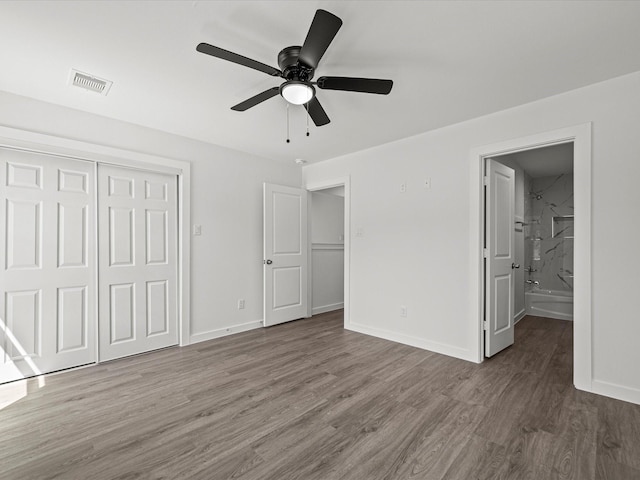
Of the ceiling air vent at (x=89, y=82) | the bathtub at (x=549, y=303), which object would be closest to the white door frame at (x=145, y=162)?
the ceiling air vent at (x=89, y=82)

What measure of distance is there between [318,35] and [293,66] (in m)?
0.42

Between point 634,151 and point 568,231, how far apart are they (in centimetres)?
396

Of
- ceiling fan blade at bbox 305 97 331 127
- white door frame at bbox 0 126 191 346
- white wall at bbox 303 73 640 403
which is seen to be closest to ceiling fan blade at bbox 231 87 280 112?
ceiling fan blade at bbox 305 97 331 127

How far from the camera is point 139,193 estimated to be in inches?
134

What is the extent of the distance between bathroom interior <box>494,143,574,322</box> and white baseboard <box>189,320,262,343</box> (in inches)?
159

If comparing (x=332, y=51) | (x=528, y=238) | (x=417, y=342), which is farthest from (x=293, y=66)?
(x=528, y=238)

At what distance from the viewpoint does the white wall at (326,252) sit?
5320mm

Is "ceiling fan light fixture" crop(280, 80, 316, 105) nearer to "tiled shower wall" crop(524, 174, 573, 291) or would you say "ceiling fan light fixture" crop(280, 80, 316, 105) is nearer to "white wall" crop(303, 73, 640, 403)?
"white wall" crop(303, 73, 640, 403)

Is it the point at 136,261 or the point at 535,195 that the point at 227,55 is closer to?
the point at 136,261

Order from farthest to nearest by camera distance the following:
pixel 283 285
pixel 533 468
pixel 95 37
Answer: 1. pixel 283 285
2. pixel 95 37
3. pixel 533 468

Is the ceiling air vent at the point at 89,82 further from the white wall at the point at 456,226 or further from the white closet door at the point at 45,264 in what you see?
the white wall at the point at 456,226

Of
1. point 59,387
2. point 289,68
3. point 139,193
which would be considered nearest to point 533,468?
point 289,68

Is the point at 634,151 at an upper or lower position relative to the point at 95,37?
lower

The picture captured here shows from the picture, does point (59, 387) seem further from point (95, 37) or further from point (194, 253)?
point (95, 37)
